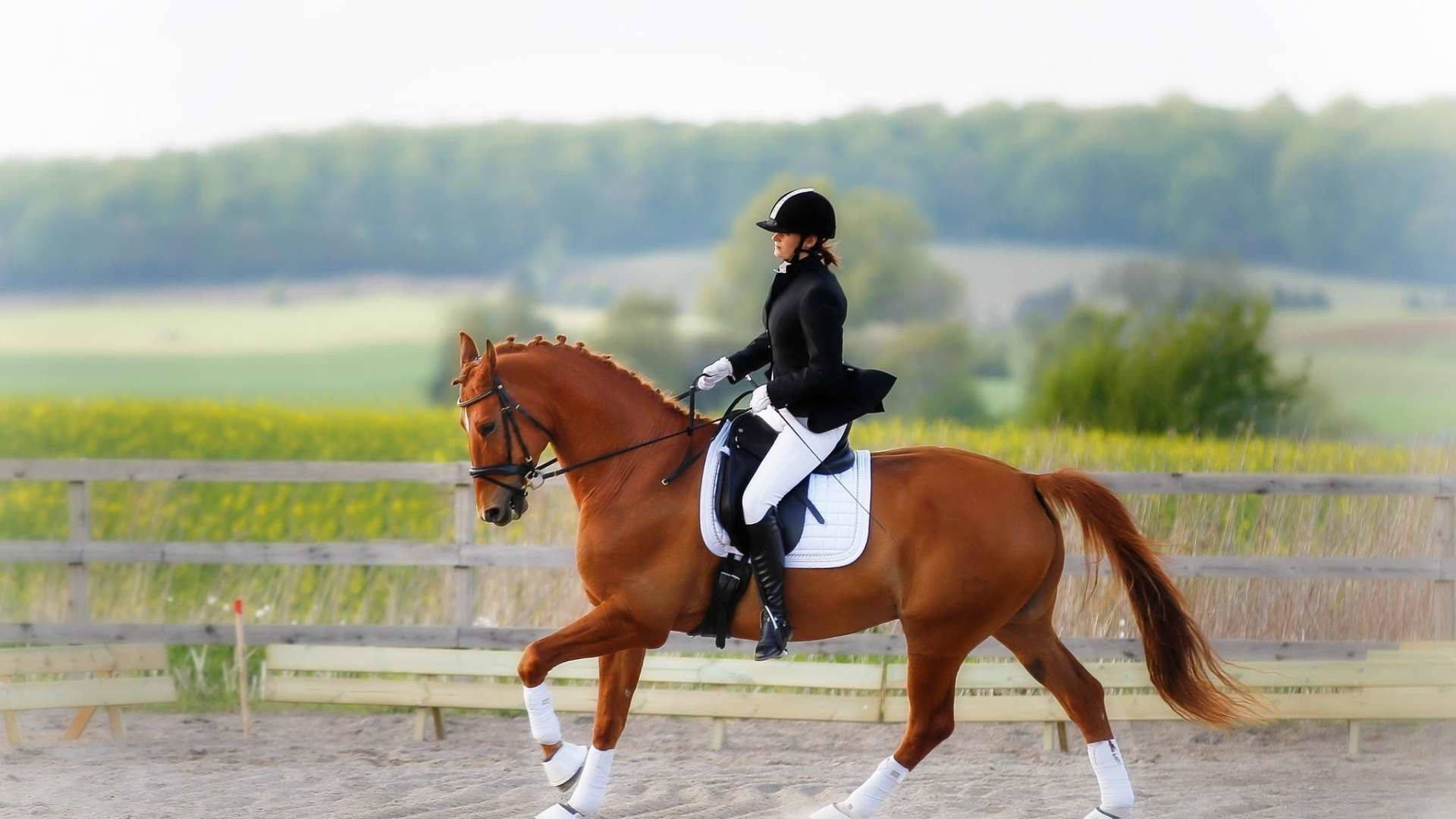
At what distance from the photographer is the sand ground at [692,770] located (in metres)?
5.01

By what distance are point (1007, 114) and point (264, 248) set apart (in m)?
12.5

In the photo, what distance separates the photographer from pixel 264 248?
70.7ft

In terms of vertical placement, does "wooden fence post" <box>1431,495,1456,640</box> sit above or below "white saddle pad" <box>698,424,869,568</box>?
below

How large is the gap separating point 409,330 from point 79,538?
14.1 meters

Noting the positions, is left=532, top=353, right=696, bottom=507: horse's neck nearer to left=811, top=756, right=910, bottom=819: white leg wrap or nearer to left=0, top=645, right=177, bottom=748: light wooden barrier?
left=811, top=756, right=910, bottom=819: white leg wrap

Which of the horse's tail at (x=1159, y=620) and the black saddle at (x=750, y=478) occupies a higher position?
the black saddle at (x=750, y=478)

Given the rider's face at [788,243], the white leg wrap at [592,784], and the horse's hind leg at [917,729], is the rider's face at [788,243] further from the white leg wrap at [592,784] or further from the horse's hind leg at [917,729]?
the white leg wrap at [592,784]

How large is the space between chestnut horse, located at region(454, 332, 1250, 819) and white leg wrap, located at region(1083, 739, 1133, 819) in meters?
0.05

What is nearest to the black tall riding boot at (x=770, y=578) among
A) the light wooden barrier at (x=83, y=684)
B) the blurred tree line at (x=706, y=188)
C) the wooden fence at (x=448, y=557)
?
the wooden fence at (x=448, y=557)

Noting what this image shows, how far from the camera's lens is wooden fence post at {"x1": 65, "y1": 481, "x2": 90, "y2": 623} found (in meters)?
6.82

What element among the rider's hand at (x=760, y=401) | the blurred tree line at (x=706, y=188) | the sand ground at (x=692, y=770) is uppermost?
the blurred tree line at (x=706, y=188)

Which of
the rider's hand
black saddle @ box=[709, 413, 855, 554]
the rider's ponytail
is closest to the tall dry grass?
black saddle @ box=[709, 413, 855, 554]

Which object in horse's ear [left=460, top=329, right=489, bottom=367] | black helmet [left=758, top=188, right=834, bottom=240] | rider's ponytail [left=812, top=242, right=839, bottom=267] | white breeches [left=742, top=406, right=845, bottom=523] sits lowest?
white breeches [left=742, top=406, right=845, bottom=523]

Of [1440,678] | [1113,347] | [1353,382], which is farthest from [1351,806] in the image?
[1353,382]
